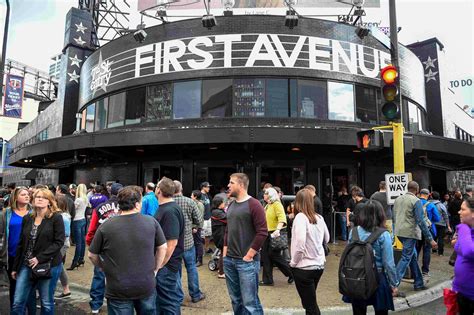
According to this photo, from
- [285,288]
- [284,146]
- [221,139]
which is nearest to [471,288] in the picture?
[285,288]

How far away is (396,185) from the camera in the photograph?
693cm

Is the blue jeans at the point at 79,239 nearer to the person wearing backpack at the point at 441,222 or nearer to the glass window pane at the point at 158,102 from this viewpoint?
the glass window pane at the point at 158,102

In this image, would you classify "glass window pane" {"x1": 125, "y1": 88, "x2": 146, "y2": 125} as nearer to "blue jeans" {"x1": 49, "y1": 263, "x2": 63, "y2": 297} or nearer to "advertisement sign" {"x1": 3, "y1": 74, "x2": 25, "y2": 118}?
"blue jeans" {"x1": 49, "y1": 263, "x2": 63, "y2": 297}

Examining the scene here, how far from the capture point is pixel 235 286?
14.4 ft

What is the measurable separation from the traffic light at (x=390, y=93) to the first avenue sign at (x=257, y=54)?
20.0 ft

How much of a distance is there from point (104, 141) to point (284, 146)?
237 inches

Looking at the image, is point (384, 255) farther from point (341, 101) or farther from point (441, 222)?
point (341, 101)

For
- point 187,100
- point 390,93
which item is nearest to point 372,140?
point 390,93

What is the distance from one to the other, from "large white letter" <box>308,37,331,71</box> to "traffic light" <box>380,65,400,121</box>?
20.1 feet

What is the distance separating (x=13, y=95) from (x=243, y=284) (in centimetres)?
2664

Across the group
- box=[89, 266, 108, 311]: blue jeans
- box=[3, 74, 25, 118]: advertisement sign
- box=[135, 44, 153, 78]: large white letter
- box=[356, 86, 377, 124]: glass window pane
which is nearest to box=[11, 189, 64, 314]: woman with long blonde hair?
box=[89, 266, 108, 311]: blue jeans

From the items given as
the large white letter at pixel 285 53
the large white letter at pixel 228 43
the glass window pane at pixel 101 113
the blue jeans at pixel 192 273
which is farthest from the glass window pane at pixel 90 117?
the blue jeans at pixel 192 273

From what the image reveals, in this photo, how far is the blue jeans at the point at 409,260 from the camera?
6492 millimetres

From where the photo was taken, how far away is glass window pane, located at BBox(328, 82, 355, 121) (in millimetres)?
13086
